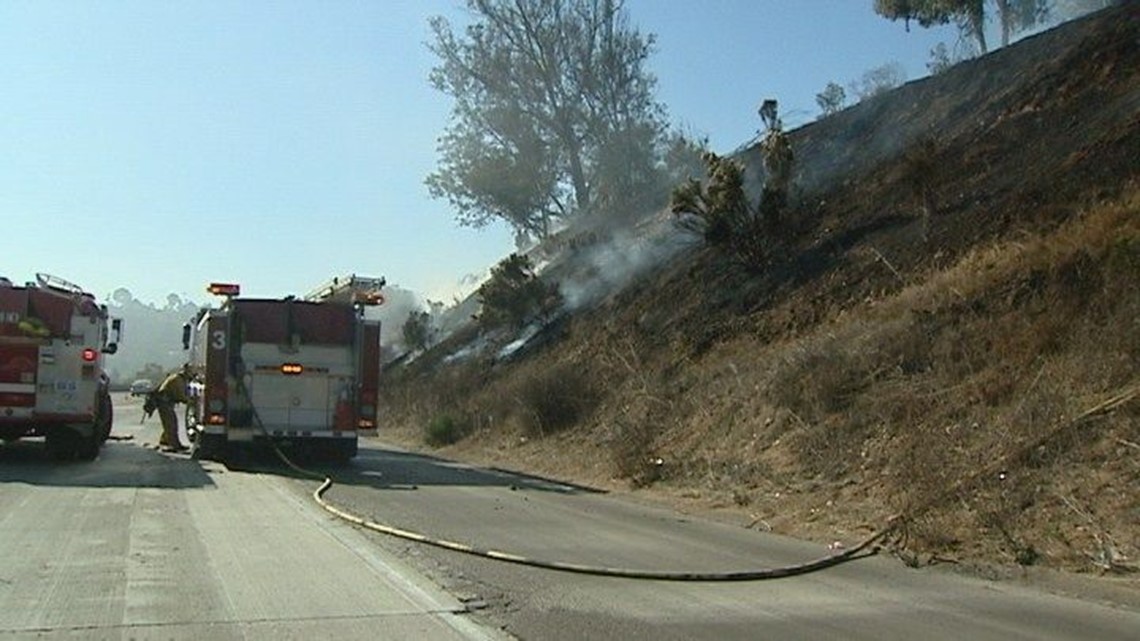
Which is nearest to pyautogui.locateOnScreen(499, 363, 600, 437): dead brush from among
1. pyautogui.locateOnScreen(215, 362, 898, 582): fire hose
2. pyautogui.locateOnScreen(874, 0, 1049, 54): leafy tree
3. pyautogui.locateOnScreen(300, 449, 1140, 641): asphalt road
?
pyautogui.locateOnScreen(300, 449, 1140, 641): asphalt road

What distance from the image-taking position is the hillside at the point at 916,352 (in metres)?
13.0

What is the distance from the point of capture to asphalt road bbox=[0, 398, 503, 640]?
8.21 m

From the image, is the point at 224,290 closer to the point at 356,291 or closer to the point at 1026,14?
the point at 356,291

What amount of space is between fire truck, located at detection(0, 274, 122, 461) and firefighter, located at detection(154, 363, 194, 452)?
416 cm

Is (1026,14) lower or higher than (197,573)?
higher

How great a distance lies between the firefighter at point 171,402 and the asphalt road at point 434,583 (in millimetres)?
9535

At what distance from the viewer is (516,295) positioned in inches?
1505

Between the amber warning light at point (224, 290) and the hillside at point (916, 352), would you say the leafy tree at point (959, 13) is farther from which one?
the amber warning light at point (224, 290)

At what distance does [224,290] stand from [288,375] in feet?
6.52

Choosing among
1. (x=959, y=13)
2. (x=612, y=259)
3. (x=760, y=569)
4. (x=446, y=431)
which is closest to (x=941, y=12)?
(x=959, y=13)

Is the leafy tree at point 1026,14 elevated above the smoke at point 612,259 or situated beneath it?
elevated above

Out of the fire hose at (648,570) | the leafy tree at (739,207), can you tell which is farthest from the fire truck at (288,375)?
the leafy tree at (739,207)

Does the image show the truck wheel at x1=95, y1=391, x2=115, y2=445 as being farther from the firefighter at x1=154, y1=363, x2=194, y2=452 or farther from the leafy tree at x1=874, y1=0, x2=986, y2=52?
the leafy tree at x1=874, y1=0, x2=986, y2=52

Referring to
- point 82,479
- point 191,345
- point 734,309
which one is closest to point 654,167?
Result: point 734,309
